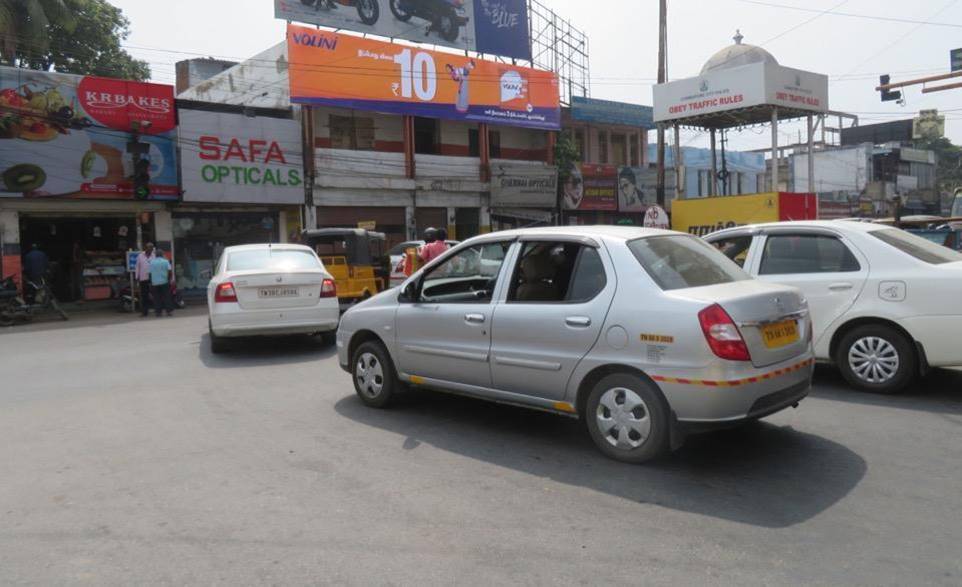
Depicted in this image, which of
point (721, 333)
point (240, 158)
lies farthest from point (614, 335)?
point (240, 158)

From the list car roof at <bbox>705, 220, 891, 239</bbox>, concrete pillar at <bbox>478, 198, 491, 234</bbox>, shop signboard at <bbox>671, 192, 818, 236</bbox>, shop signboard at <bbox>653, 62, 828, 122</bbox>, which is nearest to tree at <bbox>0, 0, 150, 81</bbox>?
concrete pillar at <bbox>478, 198, 491, 234</bbox>

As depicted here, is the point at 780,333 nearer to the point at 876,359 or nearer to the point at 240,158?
the point at 876,359

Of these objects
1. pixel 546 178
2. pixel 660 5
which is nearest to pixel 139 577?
pixel 660 5

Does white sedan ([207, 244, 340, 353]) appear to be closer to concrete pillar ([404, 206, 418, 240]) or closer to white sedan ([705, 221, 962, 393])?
white sedan ([705, 221, 962, 393])

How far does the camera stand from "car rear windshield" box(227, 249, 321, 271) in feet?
31.5

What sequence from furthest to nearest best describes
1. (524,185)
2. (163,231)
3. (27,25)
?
(524,185) < (27,25) < (163,231)

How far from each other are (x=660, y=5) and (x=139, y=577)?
74.8 feet

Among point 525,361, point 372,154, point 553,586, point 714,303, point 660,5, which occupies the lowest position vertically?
point 553,586

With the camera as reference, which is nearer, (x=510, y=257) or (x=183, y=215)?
(x=510, y=257)

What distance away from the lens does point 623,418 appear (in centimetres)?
455

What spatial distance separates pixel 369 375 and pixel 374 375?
0.07 meters

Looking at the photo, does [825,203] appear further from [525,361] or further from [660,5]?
[525,361]

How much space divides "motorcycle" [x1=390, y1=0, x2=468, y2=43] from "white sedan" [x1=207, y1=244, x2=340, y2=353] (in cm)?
1936

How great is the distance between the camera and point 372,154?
25.3 meters
